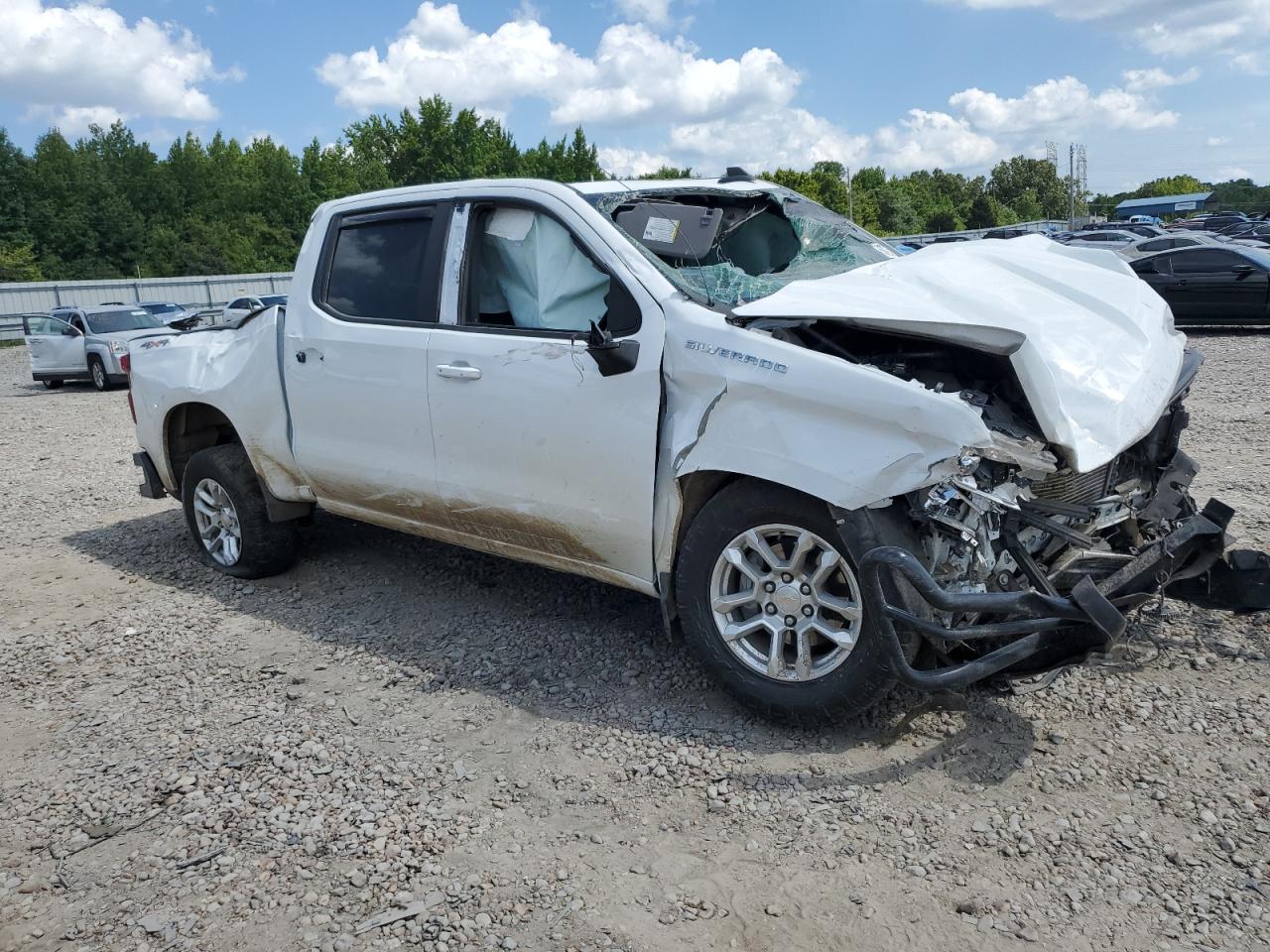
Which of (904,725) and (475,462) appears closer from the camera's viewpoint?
(904,725)

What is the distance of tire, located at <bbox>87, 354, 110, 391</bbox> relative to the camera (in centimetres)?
1870

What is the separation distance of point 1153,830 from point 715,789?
52.9 inches

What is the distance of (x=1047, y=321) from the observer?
3691mm

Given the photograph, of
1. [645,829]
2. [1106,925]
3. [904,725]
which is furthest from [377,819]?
[1106,925]

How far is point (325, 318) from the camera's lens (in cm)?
497

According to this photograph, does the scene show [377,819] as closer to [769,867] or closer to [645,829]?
[645,829]

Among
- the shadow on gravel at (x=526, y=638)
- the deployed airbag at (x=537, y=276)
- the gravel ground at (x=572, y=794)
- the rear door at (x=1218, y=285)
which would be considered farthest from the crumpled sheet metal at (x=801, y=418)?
the rear door at (x=1218, y=285)

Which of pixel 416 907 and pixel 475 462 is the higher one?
pixel 475 462

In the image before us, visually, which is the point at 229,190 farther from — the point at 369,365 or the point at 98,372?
the point at 369,365

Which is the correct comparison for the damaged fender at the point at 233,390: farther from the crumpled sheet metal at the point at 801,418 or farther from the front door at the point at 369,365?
the crumpled sheet metal at the point at 801,418

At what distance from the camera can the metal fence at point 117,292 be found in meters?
38.9

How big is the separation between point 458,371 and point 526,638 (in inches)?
51.1

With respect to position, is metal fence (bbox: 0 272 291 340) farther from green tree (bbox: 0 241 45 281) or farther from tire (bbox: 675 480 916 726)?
tire (bbox: 675 480 916 726)

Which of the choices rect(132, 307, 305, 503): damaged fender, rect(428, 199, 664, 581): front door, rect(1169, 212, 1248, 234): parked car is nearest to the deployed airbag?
rect(428, 199, 664, 581): front door
